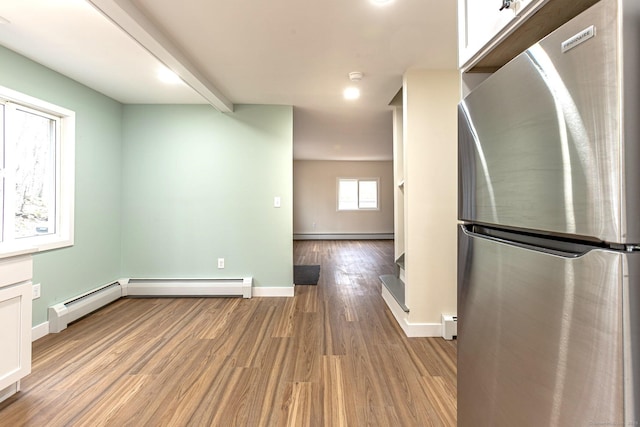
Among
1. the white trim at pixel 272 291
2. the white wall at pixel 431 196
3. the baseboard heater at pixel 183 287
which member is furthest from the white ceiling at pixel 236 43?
the white trim at pixel 272 291

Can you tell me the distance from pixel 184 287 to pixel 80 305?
98cm

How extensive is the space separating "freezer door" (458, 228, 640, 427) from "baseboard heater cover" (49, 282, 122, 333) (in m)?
3.32

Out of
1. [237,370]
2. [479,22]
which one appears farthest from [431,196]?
[237,370]

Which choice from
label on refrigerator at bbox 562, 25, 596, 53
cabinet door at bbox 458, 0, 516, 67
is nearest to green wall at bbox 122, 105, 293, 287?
cabinet door at bbox 458, 0, 516, 67

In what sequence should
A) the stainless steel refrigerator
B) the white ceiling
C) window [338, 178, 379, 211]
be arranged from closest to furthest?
the stainless steel refrigerator → the white ceiling → window [338, 178, 379, 211]

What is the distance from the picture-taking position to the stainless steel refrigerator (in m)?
0.41

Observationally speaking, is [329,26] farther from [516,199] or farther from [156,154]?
[156,154]

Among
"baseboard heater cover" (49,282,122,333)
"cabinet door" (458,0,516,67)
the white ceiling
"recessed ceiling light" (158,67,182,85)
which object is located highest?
"recessed ceiling light" (158,67,182,85)

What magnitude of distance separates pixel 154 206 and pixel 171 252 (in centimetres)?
59

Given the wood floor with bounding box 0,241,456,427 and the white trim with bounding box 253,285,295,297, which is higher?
the white trim with bounding box 253,285,295,297

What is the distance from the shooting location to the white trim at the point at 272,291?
3.65m

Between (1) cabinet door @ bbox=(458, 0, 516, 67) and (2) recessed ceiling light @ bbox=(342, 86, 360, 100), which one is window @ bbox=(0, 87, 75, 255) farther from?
(1) cabinet door @ bbox=(458, 0, 516, 67)

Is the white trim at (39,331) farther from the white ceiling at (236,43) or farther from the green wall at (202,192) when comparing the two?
the white ceiling at (236,43)

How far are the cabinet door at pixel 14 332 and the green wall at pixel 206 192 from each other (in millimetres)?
1888
